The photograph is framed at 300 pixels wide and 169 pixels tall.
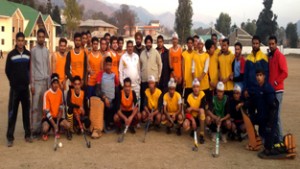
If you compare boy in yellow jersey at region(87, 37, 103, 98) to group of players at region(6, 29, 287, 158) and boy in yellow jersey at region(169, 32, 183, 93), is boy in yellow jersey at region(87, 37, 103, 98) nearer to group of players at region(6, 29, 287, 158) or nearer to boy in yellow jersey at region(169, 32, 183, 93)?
group of players at region(6, 29, 287, 158)

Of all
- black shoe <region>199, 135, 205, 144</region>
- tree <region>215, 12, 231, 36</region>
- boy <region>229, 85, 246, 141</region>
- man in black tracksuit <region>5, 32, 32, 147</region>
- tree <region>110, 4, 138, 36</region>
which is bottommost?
black shoe <region>199, 135, 205, 144</region>

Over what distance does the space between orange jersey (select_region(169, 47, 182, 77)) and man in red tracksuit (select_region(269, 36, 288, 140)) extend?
2.37m

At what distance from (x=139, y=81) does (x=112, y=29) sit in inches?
3654

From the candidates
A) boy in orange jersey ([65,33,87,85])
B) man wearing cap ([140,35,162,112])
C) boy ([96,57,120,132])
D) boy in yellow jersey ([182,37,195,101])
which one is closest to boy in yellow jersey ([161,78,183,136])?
boy in yellow jersey ([182,37,195,101])

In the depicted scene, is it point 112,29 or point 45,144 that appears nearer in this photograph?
point 45,144

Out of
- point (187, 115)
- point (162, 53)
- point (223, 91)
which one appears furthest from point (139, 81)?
point (223, 91)

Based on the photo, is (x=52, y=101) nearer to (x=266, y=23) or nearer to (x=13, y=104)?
(x=13, y=104)

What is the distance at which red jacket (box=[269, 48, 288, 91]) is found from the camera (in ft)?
20.9

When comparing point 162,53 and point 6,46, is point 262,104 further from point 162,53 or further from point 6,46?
point 6,46

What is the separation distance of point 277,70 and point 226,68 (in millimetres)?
1485

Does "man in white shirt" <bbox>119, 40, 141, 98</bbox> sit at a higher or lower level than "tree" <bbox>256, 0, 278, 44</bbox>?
lower

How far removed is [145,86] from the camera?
8.34m

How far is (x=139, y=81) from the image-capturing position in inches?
323

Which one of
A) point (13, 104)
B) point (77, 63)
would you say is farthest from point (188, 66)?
point (13, 104)
